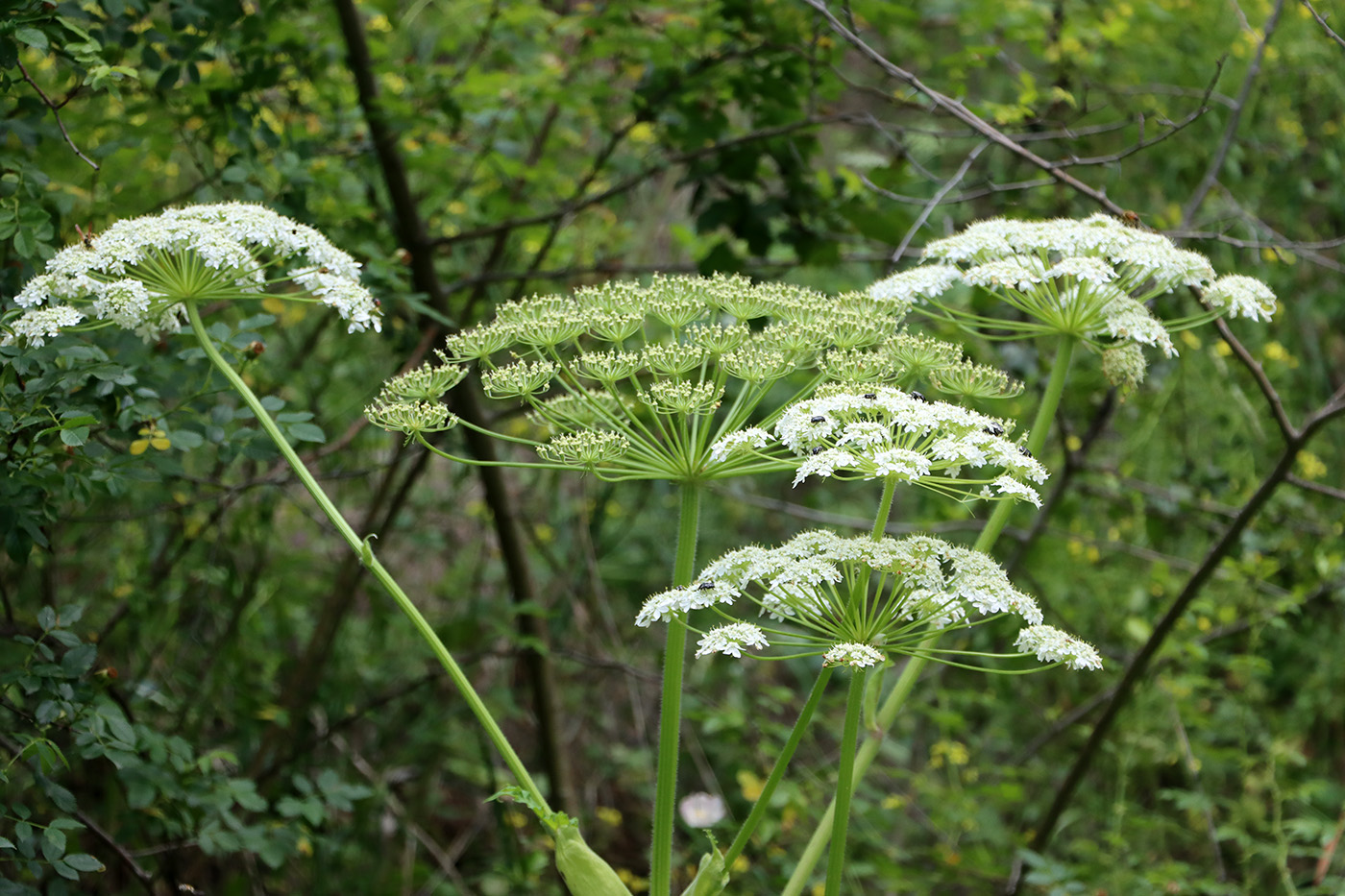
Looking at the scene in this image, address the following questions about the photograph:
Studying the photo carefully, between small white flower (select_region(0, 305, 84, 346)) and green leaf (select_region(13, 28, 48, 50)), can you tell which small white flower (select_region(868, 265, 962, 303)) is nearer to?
small white flower (select_region(0, 305, 84, 346))

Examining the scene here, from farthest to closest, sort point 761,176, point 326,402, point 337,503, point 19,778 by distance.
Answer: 1. point 337,503
2. point 326,402
3. point 761,176
4. point 19,778

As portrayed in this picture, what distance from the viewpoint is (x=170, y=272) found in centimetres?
232

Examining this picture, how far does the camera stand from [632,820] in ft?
19.0

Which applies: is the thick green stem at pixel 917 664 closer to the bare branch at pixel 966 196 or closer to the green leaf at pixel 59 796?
the bare branch at pixel 966 196

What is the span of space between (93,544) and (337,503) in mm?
1371

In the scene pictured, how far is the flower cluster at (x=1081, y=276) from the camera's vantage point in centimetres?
243

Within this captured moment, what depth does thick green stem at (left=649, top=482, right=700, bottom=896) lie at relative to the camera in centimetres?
218

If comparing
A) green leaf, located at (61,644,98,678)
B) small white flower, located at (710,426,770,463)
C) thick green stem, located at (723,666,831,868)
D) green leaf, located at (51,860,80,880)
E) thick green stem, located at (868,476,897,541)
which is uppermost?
small white flower, located at (710,426,770,463)

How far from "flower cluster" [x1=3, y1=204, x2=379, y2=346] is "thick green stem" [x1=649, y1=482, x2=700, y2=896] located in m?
0.84

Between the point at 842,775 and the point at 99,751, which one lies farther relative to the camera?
the point at 99,751

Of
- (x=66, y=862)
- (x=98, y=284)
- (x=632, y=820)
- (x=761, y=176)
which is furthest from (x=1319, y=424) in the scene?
(x=632, y=820)

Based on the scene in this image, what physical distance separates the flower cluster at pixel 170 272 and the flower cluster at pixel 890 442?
1004 millimetres

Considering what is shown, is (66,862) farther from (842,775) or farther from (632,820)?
(632,820)

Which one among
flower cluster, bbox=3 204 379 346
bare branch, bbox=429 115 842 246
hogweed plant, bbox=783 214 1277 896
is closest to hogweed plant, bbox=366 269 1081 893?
hogweed plant, bbox=783 214 1277 896
